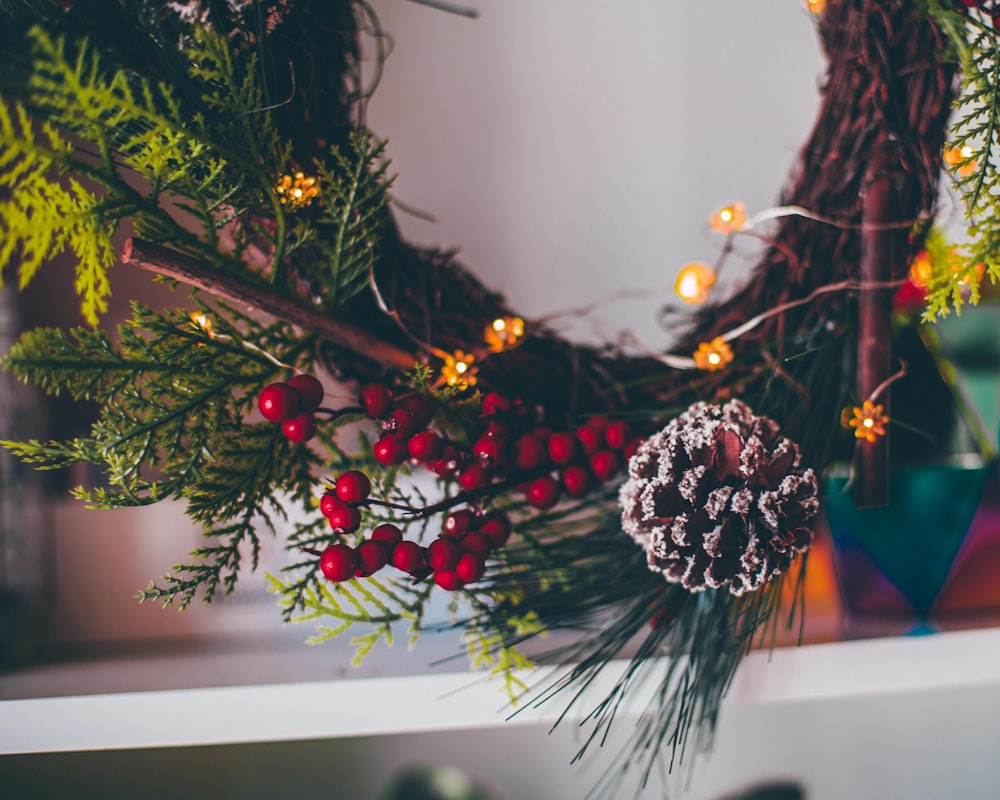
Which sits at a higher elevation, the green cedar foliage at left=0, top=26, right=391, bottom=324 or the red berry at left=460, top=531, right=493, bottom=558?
the green cedar foliage at left=0, top=26, right=391, bottom=324

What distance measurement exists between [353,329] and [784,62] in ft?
1.88

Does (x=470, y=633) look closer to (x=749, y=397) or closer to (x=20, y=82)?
(x=749, y=397)

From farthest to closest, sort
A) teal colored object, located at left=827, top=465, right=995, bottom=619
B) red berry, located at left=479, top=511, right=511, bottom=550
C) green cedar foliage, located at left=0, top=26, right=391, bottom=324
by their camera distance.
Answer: teal colored object, located at left=827, top=465, right=995, bottom=619
red berry, located at left=479, top=511, right=511, bottom=550
green cedar foliage, located at left=0, top=26, right=391, bottom=324

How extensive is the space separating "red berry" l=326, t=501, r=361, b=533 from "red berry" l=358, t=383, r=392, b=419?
0.07 metres

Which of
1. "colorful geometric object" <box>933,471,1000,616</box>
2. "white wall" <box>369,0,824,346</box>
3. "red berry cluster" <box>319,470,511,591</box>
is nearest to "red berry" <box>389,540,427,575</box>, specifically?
"red berry cluster" <box>319,470,511,591</box>

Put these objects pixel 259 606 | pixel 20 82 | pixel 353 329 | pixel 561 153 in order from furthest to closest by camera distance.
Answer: pixel 561 153 → pixel 259 606 → pixel 353 329 → pixel 20 82

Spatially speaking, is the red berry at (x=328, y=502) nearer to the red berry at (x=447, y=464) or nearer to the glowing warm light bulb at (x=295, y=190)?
the red berry at (x=447, y=464)

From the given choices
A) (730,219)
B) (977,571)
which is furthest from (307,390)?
(977,571)

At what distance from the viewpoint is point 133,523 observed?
524mm

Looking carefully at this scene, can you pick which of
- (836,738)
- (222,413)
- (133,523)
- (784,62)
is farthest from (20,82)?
(836,738)

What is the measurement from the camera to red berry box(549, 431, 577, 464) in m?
0.42

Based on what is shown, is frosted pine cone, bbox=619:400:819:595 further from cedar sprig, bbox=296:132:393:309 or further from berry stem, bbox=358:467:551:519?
cedar sprig, bbox=296:132:393:309

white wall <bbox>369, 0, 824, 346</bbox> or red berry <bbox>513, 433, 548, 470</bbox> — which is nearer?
red berry <bbox>513, 433, 548, 470</bbox>

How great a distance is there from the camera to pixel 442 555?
354 millimetres
